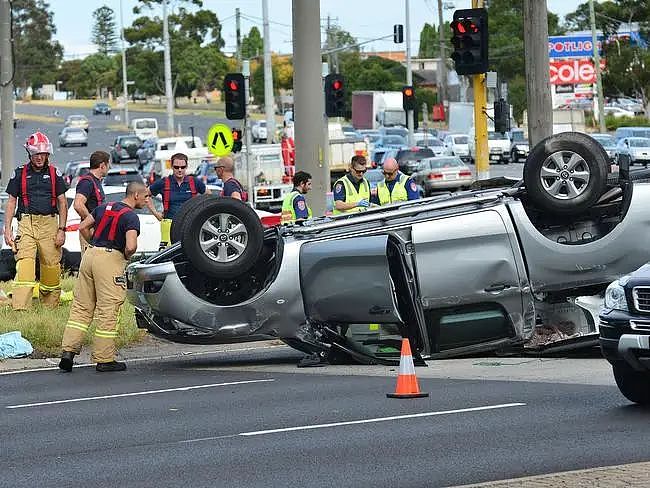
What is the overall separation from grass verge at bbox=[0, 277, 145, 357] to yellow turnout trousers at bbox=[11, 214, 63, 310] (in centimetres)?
22

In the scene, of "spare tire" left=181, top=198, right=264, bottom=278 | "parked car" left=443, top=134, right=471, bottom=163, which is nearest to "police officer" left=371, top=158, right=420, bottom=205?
"spare tire" left=181, top=198, right=264, bottom=278

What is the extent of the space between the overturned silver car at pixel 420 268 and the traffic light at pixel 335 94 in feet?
38.9

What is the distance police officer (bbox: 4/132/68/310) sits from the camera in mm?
16125

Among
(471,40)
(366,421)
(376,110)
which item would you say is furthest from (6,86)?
(376,110)

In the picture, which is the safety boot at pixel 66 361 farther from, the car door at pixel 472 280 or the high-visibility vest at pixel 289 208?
the high-visibility vest at pixel 289 208

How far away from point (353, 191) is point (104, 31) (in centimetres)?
16631

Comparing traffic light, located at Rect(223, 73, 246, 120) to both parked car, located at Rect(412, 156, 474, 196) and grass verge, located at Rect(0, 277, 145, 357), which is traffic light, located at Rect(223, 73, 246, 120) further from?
parked car, located at Rect(412, 156, 474, 196)

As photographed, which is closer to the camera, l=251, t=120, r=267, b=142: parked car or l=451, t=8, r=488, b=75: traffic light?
l=451, t=8, r=488, b=75: traffic light

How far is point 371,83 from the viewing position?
421 feet

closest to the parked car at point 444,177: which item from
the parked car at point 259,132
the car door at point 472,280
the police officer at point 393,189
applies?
the police officer at point 393,189

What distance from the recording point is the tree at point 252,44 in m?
155

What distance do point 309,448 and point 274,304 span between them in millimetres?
4096

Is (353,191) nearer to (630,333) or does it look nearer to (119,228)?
(119,228)

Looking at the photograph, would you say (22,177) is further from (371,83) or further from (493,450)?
(371,83)
